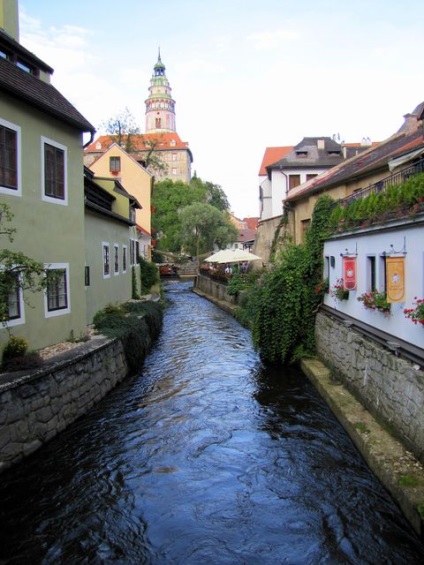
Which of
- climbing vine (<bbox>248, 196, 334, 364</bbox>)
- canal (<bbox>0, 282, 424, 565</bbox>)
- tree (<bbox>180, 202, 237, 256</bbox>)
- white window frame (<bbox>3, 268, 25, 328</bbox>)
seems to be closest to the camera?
canal (<bbox>0, 282, 424, 565</bbox>)

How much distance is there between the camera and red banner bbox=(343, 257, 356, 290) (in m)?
11.0

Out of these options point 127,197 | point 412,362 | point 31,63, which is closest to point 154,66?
point 127,197

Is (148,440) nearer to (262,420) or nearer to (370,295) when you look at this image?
(262,420)

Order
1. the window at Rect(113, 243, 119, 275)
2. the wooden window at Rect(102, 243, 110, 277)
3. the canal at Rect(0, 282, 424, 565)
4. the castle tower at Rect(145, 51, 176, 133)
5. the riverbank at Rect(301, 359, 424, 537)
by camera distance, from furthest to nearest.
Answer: the castle tower at Rect(145, 51, 176, 133), the window at Rect(113, 243, 119, 275), the wooden window at Rect(102, 243, 110, 277), the riverbank at Rect(301, 359, 424, 537), the canal at Rect(0, 282, 424, 565)

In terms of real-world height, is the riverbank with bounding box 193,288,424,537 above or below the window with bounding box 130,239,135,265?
below

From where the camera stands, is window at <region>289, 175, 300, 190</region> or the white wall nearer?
the white wall

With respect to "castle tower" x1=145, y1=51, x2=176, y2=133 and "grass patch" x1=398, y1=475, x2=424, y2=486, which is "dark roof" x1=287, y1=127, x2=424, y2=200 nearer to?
"grass patch" x1=398, y1=475, x2=424, y2=486

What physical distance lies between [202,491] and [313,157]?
31283 mm

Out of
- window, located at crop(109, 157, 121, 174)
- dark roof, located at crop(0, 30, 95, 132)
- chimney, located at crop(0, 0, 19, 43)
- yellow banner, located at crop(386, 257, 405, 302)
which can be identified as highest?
window, located at crop(109, 157, 121, 174)

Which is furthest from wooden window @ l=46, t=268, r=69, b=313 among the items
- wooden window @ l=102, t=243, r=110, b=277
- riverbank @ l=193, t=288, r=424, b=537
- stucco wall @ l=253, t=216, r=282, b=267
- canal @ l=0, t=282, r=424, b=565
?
stucco wall @ l=253, t=216, r=282, b=267

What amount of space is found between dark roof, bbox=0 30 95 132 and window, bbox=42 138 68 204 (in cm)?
73

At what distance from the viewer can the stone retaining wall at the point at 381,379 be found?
23.0ft

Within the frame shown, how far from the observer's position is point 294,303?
14148 millimetres

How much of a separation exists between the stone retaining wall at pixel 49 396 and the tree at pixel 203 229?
53.0 meters
